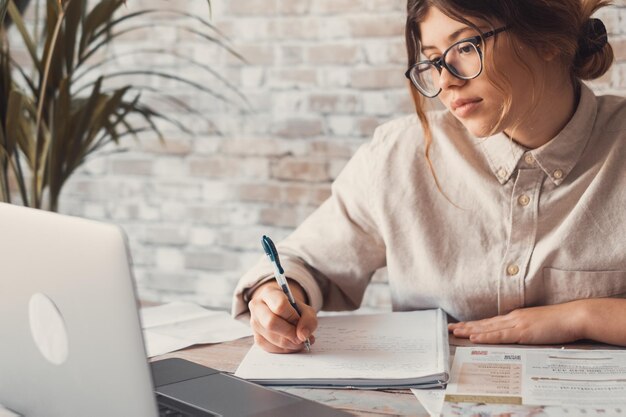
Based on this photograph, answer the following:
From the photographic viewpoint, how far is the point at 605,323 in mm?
1299

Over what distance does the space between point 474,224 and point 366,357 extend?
A: 43 centimetres

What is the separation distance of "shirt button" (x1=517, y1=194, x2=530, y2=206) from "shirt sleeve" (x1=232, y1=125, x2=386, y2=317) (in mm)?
262

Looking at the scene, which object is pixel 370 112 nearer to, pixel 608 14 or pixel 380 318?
pixel 608 14

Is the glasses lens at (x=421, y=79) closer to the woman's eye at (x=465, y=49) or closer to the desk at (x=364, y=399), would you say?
the woman's eye at (x=465, y=49)

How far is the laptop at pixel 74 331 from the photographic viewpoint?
0.81 m

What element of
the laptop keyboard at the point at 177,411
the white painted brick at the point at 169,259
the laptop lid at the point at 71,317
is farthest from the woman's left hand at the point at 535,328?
the white painted brick at the point at 169,259

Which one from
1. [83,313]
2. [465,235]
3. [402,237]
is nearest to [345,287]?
[402,237]

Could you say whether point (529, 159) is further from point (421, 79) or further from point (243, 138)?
point (243, 138)

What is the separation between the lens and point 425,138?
5.30 ft

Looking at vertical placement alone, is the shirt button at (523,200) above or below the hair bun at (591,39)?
below

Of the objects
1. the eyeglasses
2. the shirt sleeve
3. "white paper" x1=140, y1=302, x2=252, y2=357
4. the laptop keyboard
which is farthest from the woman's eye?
the laptop keyboard

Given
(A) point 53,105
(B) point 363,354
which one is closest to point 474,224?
(B) point 363,354

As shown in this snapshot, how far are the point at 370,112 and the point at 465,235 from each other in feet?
2.96

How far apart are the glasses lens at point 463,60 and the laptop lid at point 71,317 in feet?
2.54
